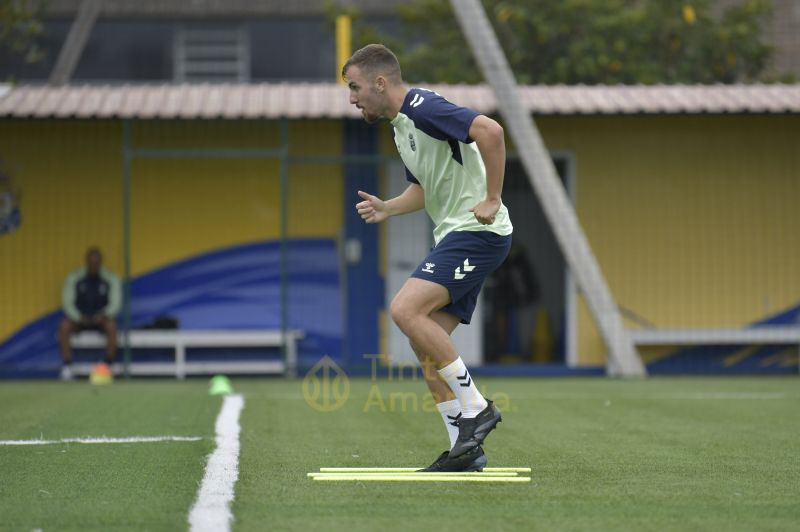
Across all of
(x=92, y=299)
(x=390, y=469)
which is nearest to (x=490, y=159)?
(x=390, y=469)

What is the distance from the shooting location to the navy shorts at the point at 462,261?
6.41 metres

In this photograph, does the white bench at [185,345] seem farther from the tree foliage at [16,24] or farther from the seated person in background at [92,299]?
the tree foliage at [16,24]

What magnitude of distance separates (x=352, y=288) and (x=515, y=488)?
11148mm

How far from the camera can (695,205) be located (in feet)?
56.2

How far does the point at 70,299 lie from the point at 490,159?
10.9 m

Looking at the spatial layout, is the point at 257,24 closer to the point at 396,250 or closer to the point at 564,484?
the point at 396,250

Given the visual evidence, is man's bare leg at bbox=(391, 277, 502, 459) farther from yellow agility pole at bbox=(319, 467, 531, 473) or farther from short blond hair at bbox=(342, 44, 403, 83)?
short blond hair at bbox=(342, 44, 403, 83)

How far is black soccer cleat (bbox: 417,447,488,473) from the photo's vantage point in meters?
6.36

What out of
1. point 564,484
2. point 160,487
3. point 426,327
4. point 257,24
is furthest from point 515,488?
point 257,24

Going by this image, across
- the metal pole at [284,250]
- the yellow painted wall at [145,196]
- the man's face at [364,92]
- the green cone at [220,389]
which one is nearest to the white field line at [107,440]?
the man's face at [364,92]

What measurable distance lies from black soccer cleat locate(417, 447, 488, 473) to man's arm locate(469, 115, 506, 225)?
3.39ft

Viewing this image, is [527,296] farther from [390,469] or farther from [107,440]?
[390,469]

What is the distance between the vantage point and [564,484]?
5996 mm

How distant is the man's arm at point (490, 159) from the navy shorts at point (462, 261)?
0.28m
